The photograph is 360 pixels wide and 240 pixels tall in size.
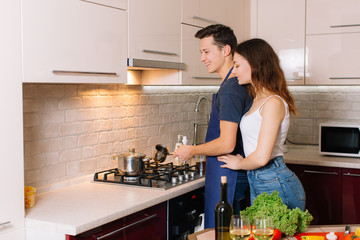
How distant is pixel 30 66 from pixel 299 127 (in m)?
2.99

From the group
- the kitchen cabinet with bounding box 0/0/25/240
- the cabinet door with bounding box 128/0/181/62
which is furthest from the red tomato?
the cabinet door with bounding box 128/0/181/62

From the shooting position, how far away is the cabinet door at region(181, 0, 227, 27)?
10.3 feet

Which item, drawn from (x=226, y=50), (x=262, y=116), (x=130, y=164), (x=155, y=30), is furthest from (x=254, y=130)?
(x=155, y=30)

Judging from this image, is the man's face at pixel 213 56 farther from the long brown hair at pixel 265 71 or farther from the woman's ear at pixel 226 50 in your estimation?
the long brown hair at pixel 265 71

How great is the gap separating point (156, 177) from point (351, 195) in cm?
164

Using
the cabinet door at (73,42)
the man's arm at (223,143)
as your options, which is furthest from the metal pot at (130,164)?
the cabinet door at (73,42)

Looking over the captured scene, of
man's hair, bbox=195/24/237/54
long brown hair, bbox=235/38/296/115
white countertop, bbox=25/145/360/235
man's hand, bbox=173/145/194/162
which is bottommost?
white countertop, bbox=25/145/360/235

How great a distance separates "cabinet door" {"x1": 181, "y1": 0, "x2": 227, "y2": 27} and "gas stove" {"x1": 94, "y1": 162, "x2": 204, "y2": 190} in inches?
40.6

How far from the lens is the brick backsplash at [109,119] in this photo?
8.27 ft

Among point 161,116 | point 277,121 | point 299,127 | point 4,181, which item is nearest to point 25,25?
point 4,181

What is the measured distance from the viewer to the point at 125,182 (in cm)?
269

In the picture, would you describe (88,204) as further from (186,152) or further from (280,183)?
(280,183)

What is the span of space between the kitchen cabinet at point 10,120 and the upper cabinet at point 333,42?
2624 mm

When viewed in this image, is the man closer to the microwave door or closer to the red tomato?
the red tomato
